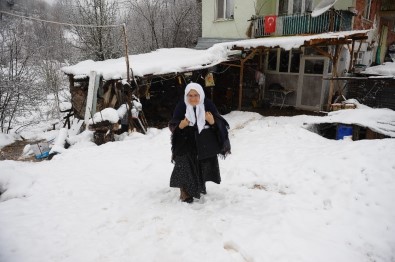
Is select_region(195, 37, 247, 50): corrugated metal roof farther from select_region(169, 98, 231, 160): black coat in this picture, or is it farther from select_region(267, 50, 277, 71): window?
select_region(169, 98, 231, 160): black coat

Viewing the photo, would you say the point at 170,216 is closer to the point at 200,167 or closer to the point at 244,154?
the point at 200,167

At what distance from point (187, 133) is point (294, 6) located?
37.5ft

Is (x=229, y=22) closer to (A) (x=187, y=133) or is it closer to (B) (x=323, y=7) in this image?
(B) (x=323, y=7)

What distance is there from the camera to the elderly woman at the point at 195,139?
12.5 ft

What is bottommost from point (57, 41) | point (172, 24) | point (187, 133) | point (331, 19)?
point (187, 133)

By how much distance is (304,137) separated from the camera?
7.20m

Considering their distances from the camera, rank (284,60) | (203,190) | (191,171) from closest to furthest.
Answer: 1. (191,171)
2. (203,190)
3. (284,60)

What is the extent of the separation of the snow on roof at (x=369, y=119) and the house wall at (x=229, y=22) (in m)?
7.43

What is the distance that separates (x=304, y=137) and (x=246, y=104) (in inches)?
286

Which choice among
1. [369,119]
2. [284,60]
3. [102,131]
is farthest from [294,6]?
[102,131]

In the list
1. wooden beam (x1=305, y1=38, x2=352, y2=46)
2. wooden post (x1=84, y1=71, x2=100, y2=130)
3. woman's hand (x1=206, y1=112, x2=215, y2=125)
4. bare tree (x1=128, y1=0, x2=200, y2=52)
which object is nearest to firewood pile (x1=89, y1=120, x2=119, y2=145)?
wooden post (x1=84, y1=71, x2=100, y2=130)

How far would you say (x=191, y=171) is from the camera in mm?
4023

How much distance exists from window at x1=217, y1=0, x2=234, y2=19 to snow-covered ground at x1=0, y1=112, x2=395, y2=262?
10752 mm

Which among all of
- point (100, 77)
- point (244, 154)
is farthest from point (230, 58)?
point (244, 154)
